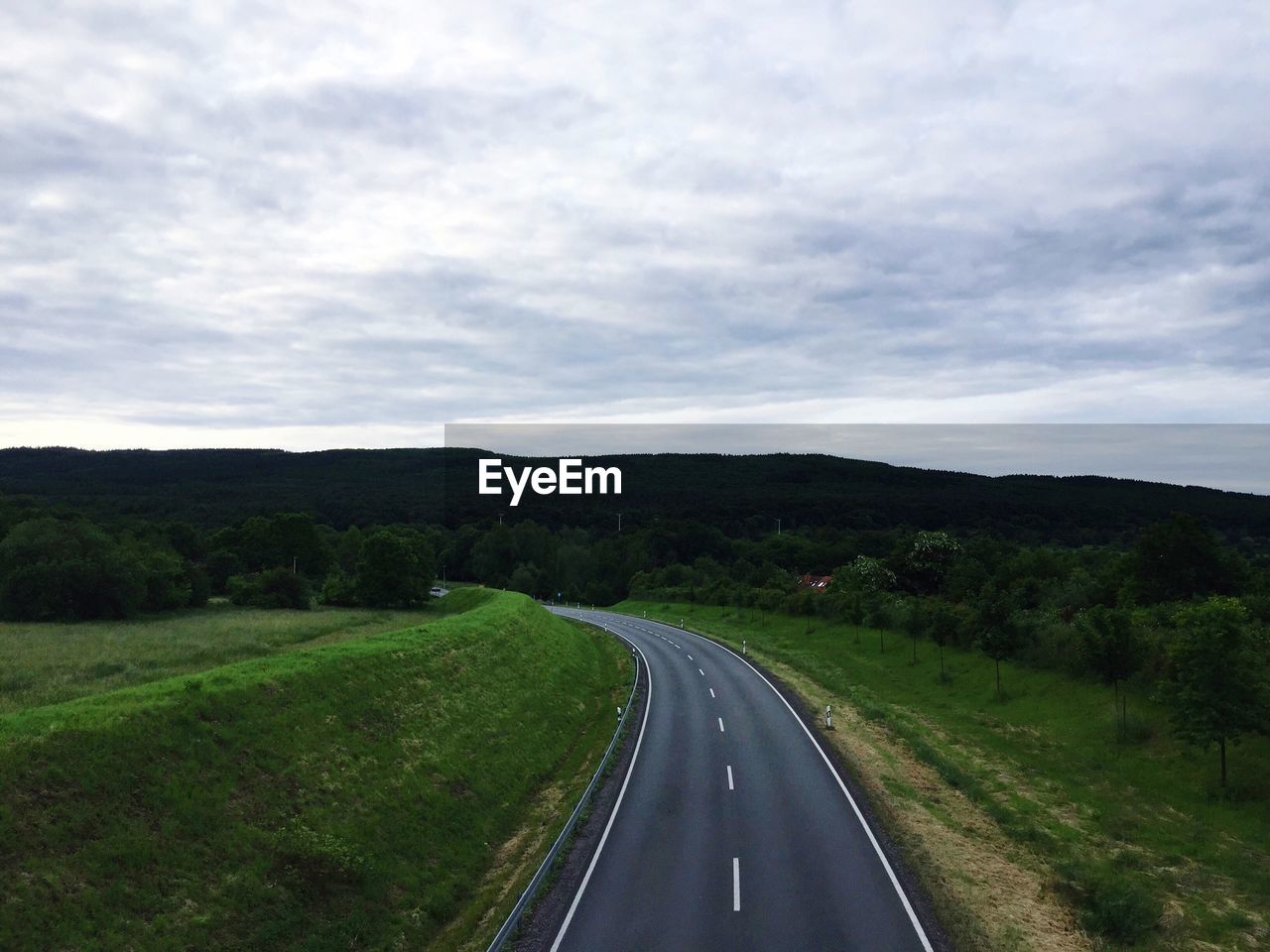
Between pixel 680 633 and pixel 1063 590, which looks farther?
pixel 680 633

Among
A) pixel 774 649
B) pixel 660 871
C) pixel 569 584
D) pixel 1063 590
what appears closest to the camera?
pixel 660 871

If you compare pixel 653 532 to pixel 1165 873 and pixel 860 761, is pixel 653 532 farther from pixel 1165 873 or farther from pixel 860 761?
pixel 1165 873

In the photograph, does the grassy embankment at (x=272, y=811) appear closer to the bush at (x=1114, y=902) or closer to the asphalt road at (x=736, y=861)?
the asphalt road at (x=736, y=861)

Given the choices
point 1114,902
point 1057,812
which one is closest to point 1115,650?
point 1057,812

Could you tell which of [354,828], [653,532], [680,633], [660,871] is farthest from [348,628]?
[653,532]

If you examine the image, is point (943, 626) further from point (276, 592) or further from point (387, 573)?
point (276, 592)
